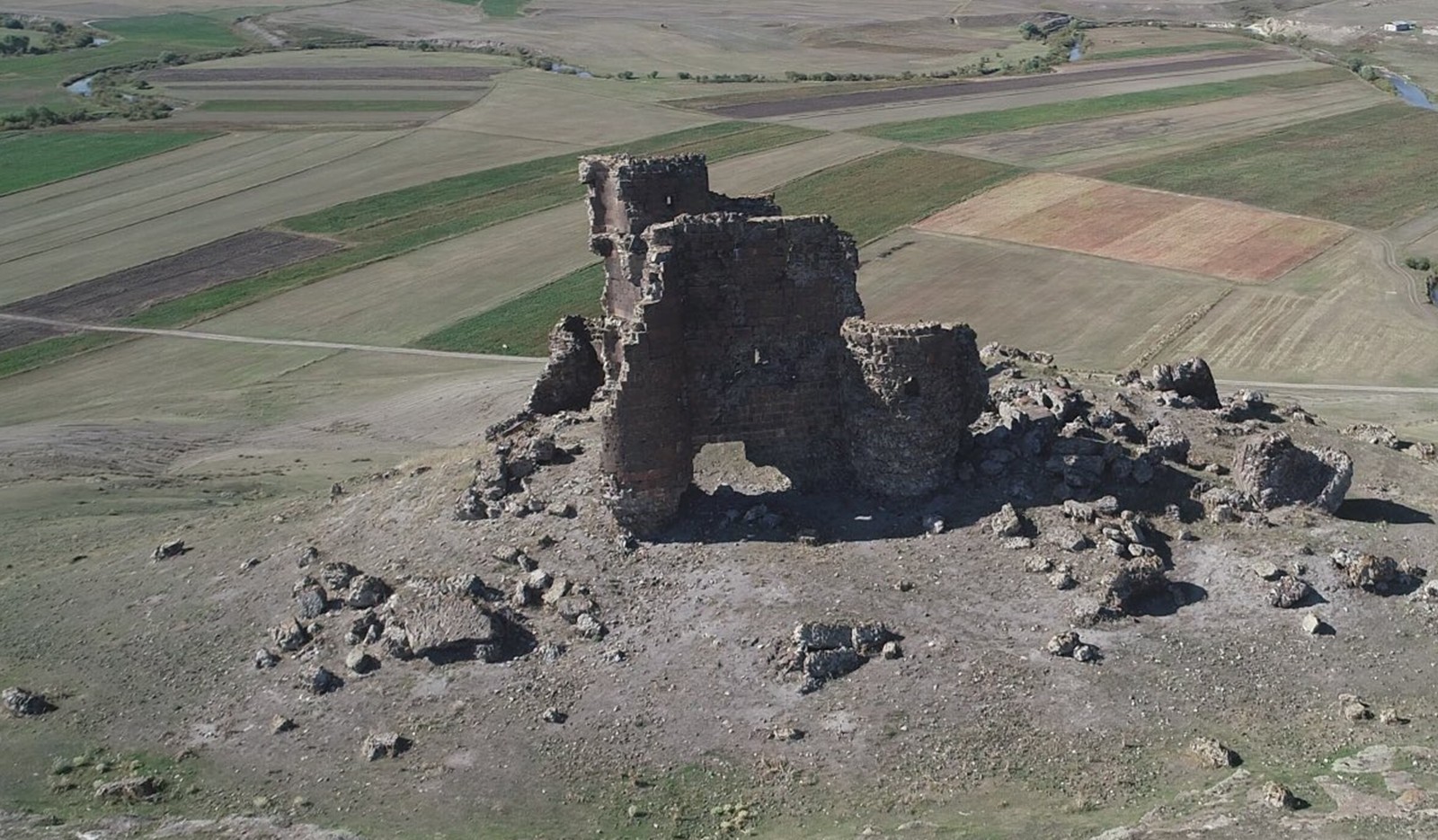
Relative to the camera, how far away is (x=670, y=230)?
92.5ft

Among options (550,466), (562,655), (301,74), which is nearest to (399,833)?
(562,655)

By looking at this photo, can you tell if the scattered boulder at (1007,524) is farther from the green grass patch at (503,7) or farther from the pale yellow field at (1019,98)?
the green grass patch at (503,7)

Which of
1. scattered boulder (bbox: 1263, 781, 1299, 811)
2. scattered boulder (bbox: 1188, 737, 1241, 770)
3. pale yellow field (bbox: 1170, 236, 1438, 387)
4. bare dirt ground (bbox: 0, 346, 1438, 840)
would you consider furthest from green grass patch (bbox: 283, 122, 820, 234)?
scattered boulder (bbox: 1263, 781, 1299, 811)

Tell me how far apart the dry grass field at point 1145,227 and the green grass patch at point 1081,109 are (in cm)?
1788

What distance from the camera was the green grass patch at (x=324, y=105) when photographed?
389 ft

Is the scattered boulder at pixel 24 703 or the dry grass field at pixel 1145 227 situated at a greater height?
the dry grass field at pixel 1145 227

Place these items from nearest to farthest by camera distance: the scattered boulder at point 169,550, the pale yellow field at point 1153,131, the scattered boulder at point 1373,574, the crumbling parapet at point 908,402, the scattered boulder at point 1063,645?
the scattered boulder at point 1063,645 < the scattered boulder at point 1373,574 < the crumbling parapet at point 908,402 < the scattered boulder at point 169,550 < the pale yellow field at point 1153,131

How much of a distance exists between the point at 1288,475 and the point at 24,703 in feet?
85.5

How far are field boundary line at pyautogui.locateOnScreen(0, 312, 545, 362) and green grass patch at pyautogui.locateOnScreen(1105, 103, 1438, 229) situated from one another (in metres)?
45.0

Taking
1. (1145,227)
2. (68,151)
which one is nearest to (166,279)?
(68,151)

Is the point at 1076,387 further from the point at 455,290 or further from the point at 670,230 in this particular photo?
the point at 455,290

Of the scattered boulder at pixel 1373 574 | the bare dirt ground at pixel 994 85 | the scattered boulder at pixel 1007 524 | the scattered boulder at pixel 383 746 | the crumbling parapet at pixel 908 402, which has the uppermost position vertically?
the bare dirt ground at pixel 994 85

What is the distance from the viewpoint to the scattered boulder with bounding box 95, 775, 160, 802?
24.3 metres

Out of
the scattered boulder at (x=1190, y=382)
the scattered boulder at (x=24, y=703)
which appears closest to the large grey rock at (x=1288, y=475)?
the scattered boulder at (x=1190, y=382)
